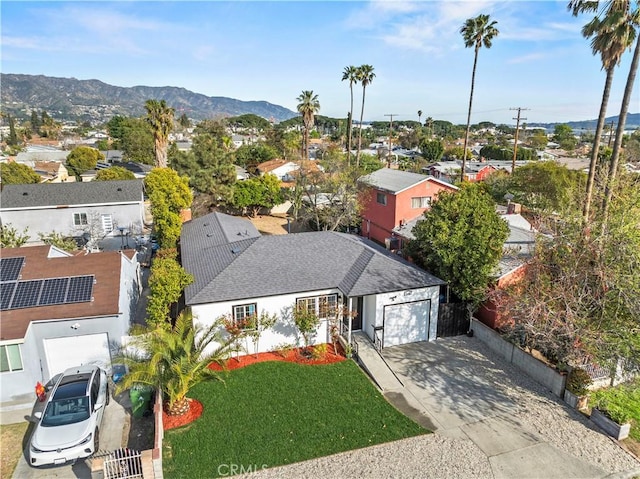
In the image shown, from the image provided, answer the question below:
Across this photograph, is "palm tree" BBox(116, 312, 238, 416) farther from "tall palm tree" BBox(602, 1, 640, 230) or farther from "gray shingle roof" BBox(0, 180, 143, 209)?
"gray shingle roof" BBox(0, 180, 143, 209)

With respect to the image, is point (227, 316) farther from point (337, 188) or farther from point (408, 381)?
point (337, 188)

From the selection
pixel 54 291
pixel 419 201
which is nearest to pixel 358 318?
pixel 54 291

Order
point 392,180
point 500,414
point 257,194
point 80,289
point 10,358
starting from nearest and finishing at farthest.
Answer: point 10,358 → point 500,414 → point 80,289 → point 392,180 → point 257,194

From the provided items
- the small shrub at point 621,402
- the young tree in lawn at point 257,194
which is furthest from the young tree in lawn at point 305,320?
the young tree in lawn at point 257,194

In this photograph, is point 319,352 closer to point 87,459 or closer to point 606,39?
point 87,459

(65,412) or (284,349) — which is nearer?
(65,412)
